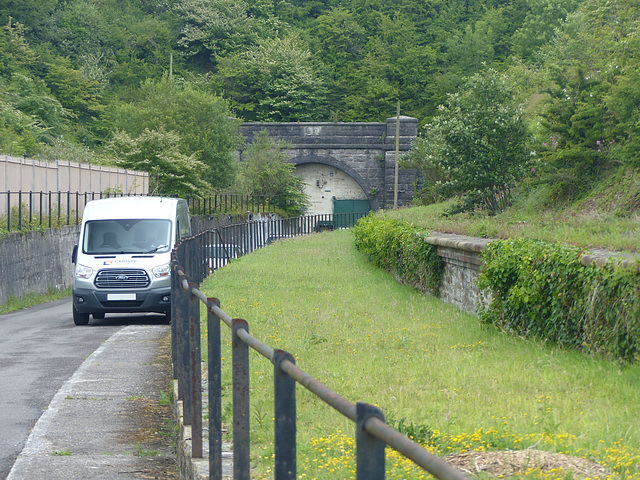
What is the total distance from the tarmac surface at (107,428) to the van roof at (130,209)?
20.6 ft

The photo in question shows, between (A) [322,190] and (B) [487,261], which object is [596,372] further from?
(A) [322,190]

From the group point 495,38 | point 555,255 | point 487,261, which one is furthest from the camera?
point 495,38

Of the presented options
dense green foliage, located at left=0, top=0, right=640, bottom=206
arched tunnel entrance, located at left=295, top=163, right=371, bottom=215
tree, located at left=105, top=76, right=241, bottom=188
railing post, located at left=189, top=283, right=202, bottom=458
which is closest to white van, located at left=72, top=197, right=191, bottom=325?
railing post, located at left=189, top=283, right=202, bottom=458

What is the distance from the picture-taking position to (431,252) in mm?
14805

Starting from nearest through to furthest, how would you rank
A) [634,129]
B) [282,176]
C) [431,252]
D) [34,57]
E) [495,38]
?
1. [431,252]
2. [634,129]
3. [282,176]
4. [34,57]
5. [495,38]

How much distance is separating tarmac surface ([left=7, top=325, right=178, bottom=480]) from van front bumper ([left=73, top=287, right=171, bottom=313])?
469 centimetres

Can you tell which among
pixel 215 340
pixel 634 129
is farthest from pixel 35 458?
pixel 634 129

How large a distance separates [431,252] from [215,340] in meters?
10.9

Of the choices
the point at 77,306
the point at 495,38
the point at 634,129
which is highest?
the point at 495,38

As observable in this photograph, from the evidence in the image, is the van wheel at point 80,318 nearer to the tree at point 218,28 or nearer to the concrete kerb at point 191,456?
the concrete kerb at point 191,456

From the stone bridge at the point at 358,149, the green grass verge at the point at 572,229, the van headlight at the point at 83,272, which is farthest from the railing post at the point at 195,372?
the stone bridge at the point at 358,149

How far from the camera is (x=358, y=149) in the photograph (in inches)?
2419

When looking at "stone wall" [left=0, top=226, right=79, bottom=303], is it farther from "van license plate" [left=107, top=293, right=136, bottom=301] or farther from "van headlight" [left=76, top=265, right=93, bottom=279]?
"van license plate" [left=107, top=293, right=136, bottom=301]

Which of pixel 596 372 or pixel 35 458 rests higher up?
pixel 596 372
